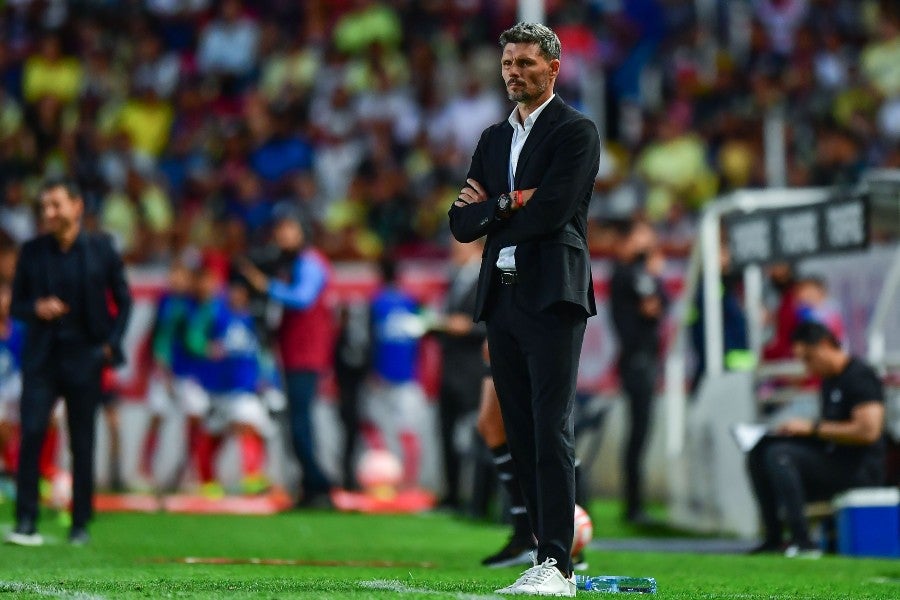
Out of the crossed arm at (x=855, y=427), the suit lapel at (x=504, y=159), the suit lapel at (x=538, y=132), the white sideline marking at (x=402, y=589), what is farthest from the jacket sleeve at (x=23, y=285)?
the crossed arm at (x=855, y=427)

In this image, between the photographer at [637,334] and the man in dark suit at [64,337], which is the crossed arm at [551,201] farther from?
the photographer at [637,334]

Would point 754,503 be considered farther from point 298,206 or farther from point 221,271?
point 298,206

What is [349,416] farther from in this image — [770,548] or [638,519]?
[770,548]

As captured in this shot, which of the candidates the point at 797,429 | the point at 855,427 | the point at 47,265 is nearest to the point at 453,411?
the point at 797,429

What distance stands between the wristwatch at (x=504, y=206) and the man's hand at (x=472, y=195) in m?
0.21

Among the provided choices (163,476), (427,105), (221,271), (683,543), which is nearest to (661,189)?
(427,105)

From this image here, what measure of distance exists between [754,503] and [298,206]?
28.3 feet

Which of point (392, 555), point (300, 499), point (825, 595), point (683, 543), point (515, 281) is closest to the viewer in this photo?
point (515, 281)

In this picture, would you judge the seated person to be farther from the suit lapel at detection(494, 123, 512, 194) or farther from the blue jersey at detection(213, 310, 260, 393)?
the blue jersey at detection(213, 310, 260, 393)

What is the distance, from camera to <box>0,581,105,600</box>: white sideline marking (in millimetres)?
6504

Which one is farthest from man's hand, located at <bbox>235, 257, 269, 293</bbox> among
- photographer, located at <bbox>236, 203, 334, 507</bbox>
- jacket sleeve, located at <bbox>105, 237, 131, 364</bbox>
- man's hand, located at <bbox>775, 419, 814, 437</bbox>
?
man's hand, located at <bbox>775, 419, 814, 437</bbox>

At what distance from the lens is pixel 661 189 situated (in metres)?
20.2

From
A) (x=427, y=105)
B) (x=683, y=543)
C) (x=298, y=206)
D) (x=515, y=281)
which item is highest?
(x=427, y=105)

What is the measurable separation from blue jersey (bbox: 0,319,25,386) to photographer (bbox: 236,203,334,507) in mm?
2128
